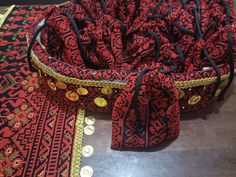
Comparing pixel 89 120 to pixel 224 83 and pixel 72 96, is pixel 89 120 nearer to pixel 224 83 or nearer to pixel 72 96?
pixel 72 96

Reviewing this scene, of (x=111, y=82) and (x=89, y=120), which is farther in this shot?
(x=89, y=120)

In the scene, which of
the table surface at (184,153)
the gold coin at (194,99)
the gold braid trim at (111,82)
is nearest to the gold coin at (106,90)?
the gold braid trim at (111,82)

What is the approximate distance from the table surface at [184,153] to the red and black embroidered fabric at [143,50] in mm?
41

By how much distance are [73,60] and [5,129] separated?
31 cm

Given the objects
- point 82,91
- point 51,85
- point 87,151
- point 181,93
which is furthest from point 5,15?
point 181,93

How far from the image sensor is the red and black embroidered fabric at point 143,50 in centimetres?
72

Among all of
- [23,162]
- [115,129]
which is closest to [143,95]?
[115,129]

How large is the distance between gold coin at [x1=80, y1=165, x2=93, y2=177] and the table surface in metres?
0.01

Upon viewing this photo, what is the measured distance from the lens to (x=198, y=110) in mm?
860

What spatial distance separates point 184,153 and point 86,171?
29 cm

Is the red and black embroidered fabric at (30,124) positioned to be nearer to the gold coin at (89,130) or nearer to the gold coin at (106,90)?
the gold coin at (89,130)

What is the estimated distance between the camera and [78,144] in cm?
79

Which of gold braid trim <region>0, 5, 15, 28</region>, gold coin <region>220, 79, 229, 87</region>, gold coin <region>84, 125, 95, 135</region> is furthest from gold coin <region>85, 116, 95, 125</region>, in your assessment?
gold braid trim <region>0, 5, 15, 28</region>

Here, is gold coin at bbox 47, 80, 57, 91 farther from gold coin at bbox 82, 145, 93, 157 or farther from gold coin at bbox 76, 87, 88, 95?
gold coin at bbox 82, 145, 93, 157
